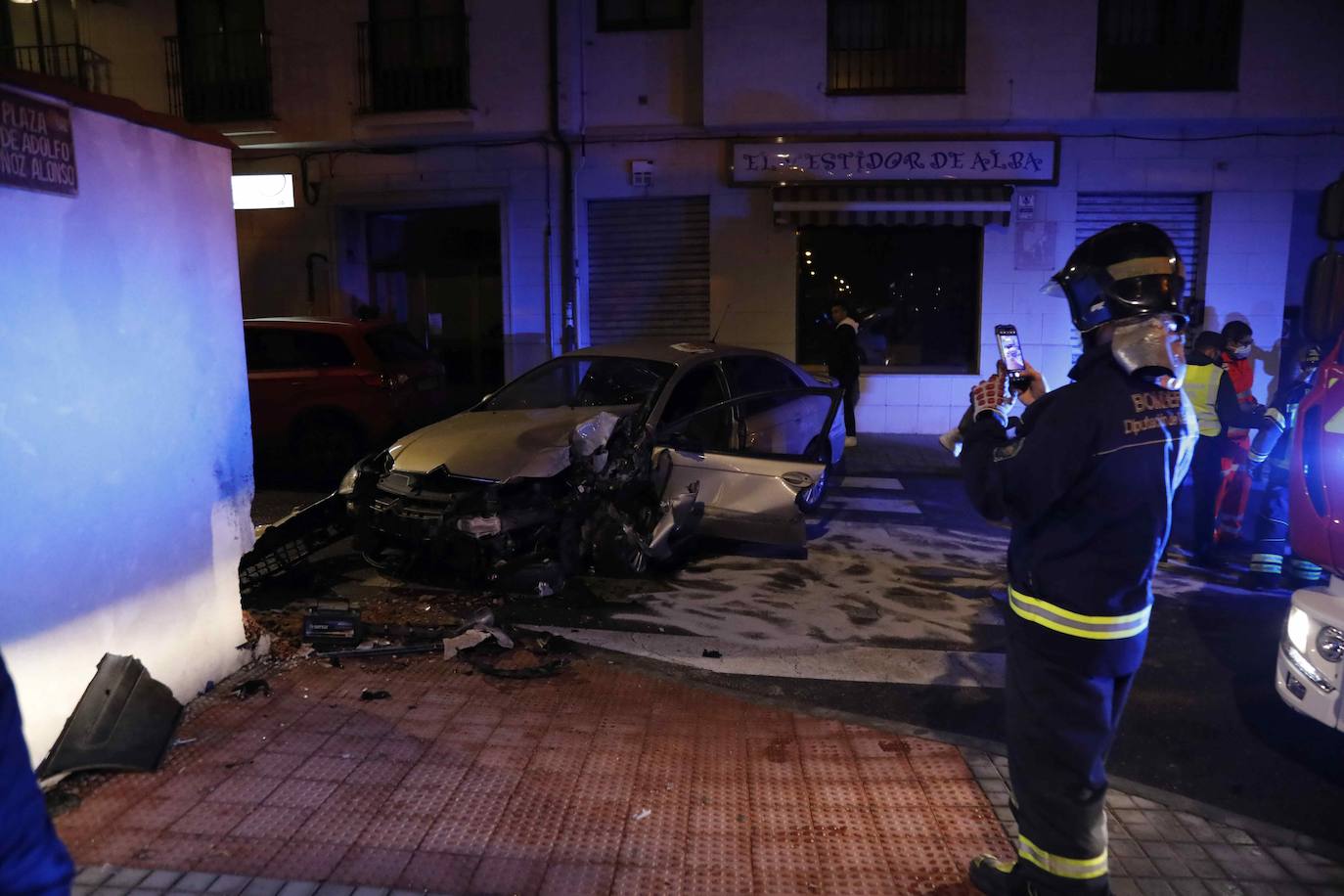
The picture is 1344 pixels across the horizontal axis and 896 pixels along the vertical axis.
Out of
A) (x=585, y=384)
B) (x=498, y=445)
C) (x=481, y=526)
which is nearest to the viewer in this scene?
(x=481, y=526)

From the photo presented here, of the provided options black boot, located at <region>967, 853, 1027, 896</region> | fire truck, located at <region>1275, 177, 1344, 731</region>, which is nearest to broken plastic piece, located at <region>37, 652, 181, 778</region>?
black boot, located at <region>967, 853, 1027, 896</region>

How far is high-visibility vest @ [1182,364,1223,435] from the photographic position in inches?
251

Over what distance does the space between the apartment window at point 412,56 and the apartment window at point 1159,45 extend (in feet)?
29.0

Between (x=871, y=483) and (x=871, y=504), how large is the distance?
1.01 metres

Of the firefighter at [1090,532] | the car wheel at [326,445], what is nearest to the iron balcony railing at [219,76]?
the car wheel at [326,445]

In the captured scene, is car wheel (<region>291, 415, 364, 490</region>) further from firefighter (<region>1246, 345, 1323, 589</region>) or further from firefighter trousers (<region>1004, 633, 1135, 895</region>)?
firefighter trousers (<region>1004, 633, 1135, 895</region>)

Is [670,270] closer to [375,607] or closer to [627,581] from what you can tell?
[627,581]

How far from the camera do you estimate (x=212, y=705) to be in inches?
161

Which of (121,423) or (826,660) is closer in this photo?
(121,423)

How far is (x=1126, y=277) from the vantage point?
2.54 m

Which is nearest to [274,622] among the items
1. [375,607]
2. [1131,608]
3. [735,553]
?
[375,607]

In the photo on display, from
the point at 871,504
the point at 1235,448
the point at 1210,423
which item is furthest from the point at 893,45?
the point at 1210,423

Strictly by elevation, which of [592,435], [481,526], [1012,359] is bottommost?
[481,526]

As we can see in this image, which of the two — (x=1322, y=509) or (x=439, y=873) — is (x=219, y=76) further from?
(x=1322, y=509)
